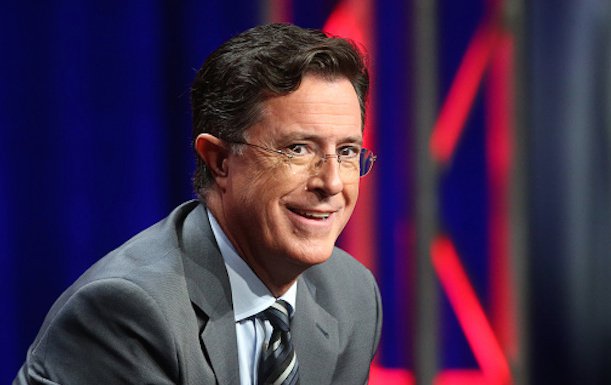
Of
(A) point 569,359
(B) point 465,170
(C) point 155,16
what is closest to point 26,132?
(C) point 155,16

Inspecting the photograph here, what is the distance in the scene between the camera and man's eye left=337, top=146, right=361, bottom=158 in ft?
5.17

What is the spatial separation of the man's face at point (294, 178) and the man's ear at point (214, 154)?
3 cm

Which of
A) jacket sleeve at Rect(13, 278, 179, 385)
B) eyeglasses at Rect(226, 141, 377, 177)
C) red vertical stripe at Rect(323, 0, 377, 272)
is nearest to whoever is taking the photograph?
jacket sleeve at Rect(13, 278, 179, 385)

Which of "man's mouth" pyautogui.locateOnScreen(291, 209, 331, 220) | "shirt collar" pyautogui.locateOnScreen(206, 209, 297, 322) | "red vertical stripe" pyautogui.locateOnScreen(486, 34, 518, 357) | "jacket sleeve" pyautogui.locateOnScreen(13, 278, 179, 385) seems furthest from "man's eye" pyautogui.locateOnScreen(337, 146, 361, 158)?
"red vertical stripe" pyautogui.locateOnScreen(486, 34, 518, 357)

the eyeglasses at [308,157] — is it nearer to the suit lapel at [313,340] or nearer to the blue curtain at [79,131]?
the suit lapel at [313,340]

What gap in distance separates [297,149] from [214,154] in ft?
0.57

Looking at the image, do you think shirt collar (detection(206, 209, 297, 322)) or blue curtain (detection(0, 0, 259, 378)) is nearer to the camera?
shirt collar (detection(206, 209, 297, 322))

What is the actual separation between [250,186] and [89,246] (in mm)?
1174

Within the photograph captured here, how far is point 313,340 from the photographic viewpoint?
1.71 m

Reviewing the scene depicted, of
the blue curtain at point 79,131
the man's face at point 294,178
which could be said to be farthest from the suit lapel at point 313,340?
the blue curtain at point 79,131

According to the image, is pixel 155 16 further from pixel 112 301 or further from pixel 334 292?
pixel 112 301

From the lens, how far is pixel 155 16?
2.60 metres

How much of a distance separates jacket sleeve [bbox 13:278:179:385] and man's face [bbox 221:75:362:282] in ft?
0.80

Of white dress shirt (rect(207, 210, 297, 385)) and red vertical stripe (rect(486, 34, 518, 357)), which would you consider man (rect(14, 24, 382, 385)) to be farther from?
red vertical stripe (rect(486, 34, 518, 357))
